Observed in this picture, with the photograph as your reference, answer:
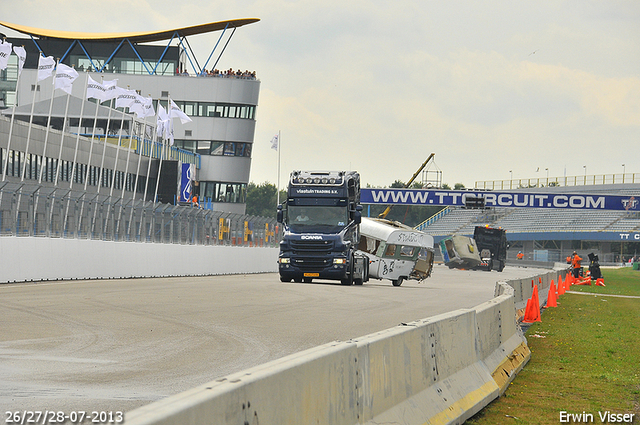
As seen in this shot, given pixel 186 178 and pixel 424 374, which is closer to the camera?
pixel 424 374

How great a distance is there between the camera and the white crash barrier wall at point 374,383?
3654 mm

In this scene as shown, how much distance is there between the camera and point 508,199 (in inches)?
2970

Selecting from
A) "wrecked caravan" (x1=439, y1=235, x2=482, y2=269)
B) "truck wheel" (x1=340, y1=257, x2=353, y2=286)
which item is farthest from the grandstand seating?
"truck wheel" (x1=340, y1=257, x2=353, y2=286)

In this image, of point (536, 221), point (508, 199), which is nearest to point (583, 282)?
point (508, 199)

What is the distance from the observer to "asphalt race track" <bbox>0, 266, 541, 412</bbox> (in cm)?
798

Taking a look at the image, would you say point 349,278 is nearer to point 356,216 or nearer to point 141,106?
point 356,216

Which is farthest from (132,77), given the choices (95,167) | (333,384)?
(333,384)

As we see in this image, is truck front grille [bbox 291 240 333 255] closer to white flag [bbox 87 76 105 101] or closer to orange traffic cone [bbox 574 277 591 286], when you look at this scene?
orange traffic cone [bbox 574 277 591 286]

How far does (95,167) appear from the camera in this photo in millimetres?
66000

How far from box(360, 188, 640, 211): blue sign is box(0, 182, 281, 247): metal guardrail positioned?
3440cm

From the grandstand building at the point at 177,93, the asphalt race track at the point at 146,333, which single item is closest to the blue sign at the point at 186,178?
the grandstand building at the point at 177,93

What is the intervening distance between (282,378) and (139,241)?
28.1m

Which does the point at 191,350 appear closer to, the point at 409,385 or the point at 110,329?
the point at 110,329

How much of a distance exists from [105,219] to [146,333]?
55.3 ft
